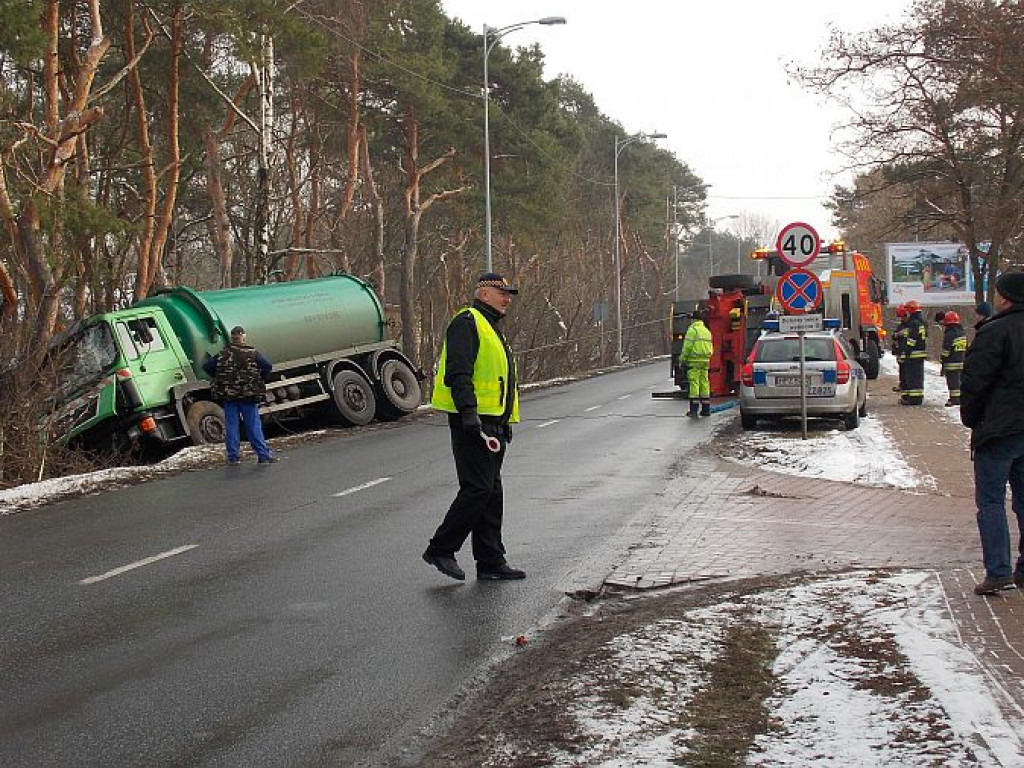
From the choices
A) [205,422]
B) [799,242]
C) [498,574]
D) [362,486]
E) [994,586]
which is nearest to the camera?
[994,586]

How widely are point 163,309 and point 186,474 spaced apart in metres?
5.57

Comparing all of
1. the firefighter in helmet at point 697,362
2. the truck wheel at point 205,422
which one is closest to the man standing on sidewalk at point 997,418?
the truck wheel at point 205,422

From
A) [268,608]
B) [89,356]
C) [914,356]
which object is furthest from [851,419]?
[268,608]

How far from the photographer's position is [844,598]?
7965mm

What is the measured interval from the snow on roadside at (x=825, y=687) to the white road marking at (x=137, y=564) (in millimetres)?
4078

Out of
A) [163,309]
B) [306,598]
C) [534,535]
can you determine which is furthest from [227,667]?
[163,309]

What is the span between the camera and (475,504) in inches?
343

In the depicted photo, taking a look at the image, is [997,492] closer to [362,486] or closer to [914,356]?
[362,486]

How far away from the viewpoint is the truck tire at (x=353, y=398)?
2433cm

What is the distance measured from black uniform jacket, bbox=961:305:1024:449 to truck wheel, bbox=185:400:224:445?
1490 cm

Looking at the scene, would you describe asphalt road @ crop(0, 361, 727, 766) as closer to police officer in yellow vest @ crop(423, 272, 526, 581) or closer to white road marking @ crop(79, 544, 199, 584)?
white road marking @ crop(79, 544, 199, 584)

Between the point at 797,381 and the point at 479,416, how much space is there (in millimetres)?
13218

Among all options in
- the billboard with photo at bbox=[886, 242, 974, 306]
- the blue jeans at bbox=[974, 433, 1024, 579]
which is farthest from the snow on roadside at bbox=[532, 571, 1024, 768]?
the billboard with photo at bbox=[886, 242, 974, 306]

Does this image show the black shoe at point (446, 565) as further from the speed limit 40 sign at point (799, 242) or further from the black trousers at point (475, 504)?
the speed limit 40 sign at point (799, 242)
